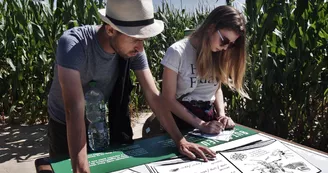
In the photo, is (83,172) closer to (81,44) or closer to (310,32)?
(81,44)

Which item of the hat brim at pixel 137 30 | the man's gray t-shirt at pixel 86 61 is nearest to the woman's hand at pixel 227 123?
the man's gray t-shirt at pixel 86 61

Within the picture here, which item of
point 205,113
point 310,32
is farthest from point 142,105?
point 205,113

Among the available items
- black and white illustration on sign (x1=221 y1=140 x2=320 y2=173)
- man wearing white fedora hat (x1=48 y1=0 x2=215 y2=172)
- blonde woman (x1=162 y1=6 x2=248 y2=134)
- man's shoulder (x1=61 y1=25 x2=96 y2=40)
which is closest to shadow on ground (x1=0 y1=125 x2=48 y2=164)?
man wearing white fedora hat (x1=48 y1=0 x2=215 y2=172)

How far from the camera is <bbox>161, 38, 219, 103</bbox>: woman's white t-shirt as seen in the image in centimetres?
201

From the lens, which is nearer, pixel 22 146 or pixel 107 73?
pixel 107 73

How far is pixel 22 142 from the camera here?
3.93 meters

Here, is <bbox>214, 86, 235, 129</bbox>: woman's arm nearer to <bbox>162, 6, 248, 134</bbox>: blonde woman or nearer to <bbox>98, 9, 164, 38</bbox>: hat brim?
<bbox>162, 6, 248, 134</bbox>: blonde woman

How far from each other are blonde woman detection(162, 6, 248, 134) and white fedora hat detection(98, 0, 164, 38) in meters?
0.54

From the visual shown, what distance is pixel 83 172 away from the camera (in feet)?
4.34

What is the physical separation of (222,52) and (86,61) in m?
0.83

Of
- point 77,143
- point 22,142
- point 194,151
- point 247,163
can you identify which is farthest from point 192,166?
point 22,142

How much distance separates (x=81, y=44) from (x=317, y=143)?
2516 mm

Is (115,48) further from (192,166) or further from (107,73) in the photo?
(192,166)

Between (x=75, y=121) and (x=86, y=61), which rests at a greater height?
(x=86, y=61)
